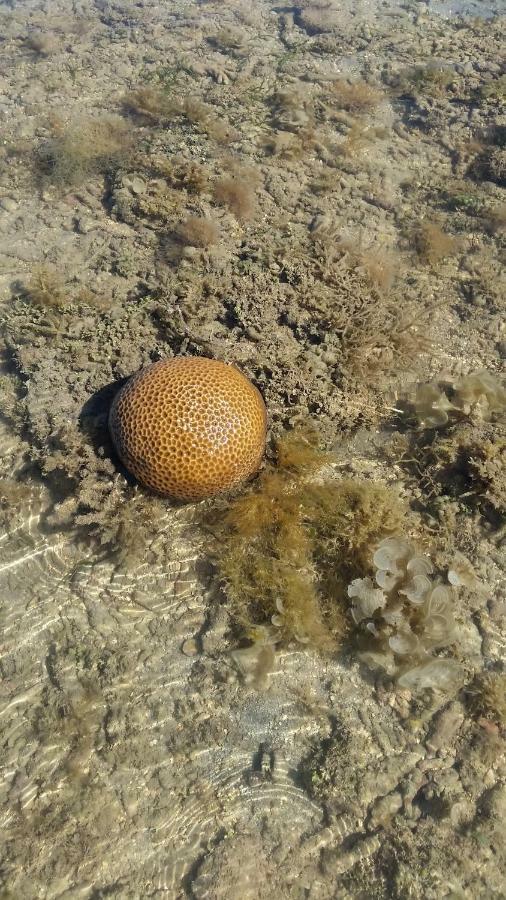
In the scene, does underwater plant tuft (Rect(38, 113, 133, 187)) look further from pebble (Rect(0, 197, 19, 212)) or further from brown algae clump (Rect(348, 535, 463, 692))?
brown algae clump (Rect(348, 535, 463, 692))

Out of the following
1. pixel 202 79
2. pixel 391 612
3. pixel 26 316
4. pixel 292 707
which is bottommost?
pixel 292 707

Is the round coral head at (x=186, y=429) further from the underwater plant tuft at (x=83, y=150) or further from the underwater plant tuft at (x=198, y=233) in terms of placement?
the underwater plant tuft at (x=83, y=150)

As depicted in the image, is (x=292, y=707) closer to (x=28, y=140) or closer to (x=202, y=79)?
(x=28, y=140)

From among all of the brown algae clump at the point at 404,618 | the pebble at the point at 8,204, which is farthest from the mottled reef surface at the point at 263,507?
the pebble at the point at 8,204

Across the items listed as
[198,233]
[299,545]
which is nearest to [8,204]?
[198,233]

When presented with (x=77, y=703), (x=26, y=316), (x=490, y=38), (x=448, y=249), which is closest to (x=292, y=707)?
(x=77, y=703)

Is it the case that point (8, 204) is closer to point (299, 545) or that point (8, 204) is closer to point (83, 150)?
point (83, 150)

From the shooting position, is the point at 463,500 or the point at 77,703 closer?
the point at 77,703
